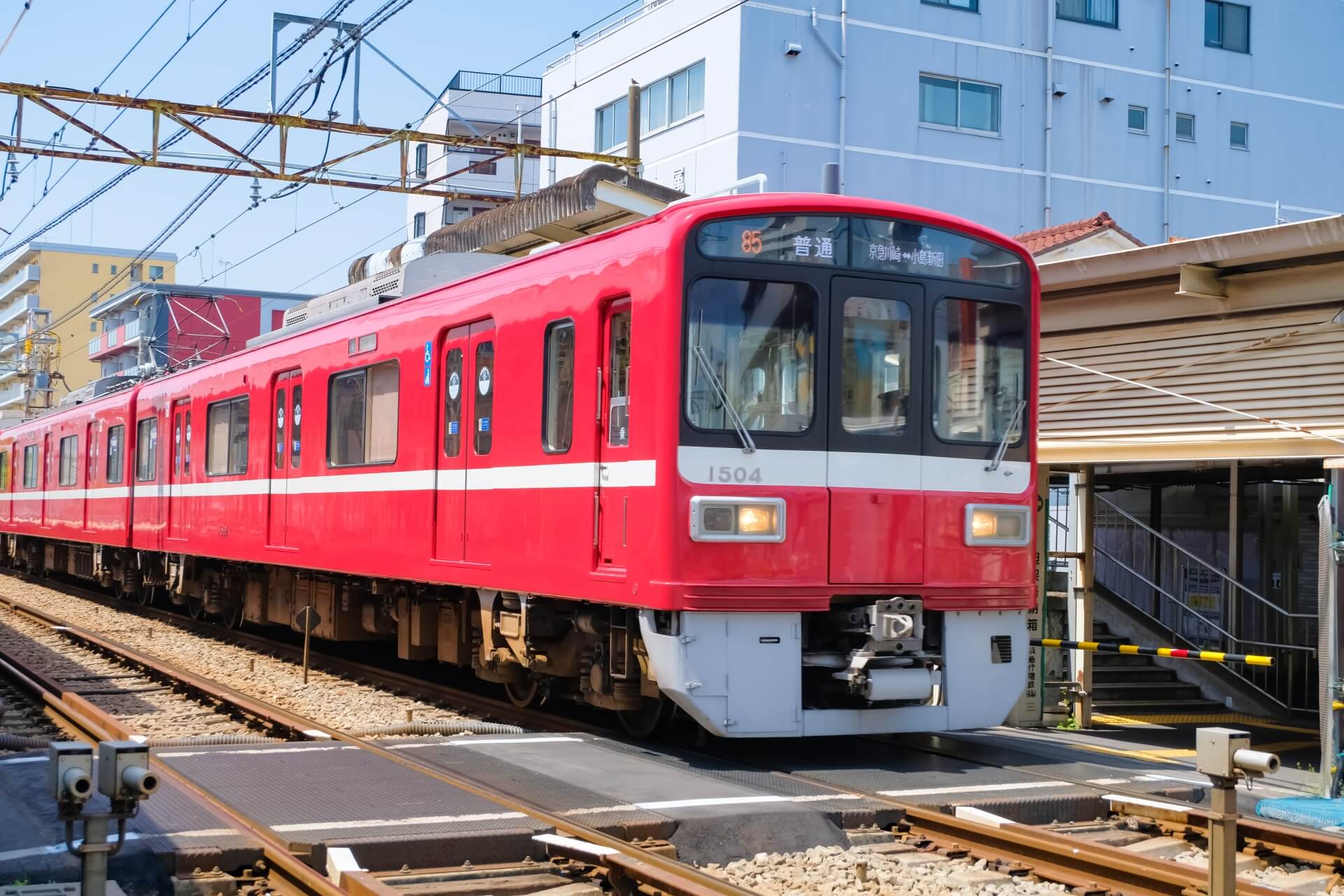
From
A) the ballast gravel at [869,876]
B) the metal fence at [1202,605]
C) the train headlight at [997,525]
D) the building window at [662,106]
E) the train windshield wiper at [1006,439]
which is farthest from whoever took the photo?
the building window at [662,106]

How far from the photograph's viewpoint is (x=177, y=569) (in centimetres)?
1777

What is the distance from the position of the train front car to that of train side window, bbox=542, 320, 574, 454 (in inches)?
45.3

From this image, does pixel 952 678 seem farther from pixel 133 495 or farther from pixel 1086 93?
pixel 1086 93

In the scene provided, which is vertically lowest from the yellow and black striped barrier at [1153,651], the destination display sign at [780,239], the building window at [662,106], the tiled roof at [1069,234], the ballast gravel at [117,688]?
the ballast gravel at [117,688]

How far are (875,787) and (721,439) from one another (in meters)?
1.87

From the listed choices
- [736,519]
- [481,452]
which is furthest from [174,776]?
[481,452]

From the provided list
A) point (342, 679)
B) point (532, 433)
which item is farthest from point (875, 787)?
point (342, 679)

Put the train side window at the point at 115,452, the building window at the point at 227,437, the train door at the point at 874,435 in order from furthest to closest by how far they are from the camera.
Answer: the train side window at the point at 115,452 < the building window at the point at 227,437 < the train door at the point at 874,435

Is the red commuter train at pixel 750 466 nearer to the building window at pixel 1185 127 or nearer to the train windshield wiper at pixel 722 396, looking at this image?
the train windshield wiper at pixel 722 396

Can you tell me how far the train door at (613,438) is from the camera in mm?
8008

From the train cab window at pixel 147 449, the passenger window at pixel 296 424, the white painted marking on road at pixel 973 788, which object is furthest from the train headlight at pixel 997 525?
the train cab window at pixel 147 449

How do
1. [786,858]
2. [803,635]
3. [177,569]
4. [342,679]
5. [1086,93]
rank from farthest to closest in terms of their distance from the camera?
[1086,93] → [177,569] → [342,679] → [803,635] → [786,858]

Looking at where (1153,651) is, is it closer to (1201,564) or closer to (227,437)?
(1201,564)

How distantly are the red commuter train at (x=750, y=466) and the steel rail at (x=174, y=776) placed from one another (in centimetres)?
229
